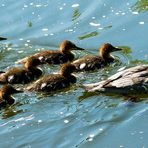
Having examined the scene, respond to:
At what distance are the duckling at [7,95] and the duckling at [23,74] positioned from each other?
41 centimetres

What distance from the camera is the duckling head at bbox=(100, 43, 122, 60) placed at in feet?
33.5

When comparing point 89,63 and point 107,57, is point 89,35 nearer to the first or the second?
point 107,57

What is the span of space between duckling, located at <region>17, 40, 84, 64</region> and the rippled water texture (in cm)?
14

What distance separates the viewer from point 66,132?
7.74 meters

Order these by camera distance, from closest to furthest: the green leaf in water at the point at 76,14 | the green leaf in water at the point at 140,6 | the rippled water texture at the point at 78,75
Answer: the rippled water texture at the point at 78,75
the green leaf in water at the point at 140,6
the green leaf in water at the point at 76,14

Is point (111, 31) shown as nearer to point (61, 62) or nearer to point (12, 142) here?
point (61, 62)

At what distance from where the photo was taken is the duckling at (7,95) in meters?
8.95

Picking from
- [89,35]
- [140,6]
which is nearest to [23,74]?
[89,35]

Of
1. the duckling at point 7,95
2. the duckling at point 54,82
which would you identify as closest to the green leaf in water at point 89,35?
the duckling at point 54,82

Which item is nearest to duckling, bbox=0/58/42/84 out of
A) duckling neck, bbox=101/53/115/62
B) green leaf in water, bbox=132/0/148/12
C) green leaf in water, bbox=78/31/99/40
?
duckling neck, bbox=101/53/115/62

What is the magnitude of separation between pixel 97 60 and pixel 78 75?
0.40m

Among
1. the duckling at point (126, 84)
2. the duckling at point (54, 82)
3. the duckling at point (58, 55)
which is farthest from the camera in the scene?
the duckling at point (58, 55)

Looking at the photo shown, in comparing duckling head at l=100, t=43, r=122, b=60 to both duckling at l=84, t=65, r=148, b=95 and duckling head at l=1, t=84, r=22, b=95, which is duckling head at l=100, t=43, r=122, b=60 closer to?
duckling at l=84, t=65, r=148, b=95

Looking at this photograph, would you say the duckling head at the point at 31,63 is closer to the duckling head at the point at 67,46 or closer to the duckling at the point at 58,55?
the duckling at the point at 58,55
